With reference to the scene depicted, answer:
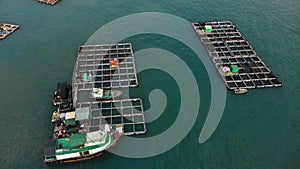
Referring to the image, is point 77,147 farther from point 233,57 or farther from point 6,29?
point 6,29

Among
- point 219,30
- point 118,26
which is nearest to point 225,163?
point 219,30

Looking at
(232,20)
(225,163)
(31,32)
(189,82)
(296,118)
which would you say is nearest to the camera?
(225,163)

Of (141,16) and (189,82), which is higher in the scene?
(141,16)

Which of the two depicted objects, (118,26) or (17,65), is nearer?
(17,65)

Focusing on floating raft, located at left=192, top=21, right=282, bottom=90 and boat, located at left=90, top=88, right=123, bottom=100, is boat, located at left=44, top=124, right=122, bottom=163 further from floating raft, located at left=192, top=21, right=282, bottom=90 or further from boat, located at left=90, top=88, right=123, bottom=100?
floating raft, located at left=192, top=21, right=282, bottom=90

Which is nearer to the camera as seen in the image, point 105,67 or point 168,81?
point 168,81

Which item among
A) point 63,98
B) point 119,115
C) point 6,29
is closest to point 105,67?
point 63,98

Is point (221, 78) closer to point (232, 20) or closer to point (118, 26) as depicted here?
point (232, 20)
